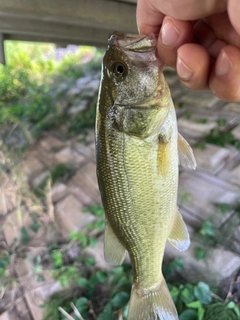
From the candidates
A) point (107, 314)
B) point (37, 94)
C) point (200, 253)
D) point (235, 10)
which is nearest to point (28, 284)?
point (107, 314)

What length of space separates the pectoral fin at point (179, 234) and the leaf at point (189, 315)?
0.68 m

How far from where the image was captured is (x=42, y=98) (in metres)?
5.45

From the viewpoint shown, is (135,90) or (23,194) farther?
(23,194)

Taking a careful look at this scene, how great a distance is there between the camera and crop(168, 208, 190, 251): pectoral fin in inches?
45.4

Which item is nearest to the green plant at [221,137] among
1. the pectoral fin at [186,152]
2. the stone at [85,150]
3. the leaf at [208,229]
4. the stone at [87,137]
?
the leaf at [208,229]

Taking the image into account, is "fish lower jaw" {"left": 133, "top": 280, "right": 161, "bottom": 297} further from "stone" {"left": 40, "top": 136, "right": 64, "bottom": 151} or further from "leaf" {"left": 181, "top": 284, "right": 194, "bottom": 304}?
"stone" {"left": 40, "top": 136, "right": 64, "bottom": 151}

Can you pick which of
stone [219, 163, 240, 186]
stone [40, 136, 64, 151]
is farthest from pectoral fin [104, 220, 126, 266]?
stone [40, 136, 64, 151]

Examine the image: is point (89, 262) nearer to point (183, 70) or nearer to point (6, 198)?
point (6, 198)

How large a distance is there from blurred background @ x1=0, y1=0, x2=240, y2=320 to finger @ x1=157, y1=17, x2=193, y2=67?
129cm

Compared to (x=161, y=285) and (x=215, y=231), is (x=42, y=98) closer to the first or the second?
(x=215, y=231)

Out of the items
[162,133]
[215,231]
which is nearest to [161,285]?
[162,133]

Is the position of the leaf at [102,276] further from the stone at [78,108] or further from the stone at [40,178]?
the stone at [78,108]

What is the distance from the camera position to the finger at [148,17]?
0.97 metres

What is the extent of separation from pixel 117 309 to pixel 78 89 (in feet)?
13.9
